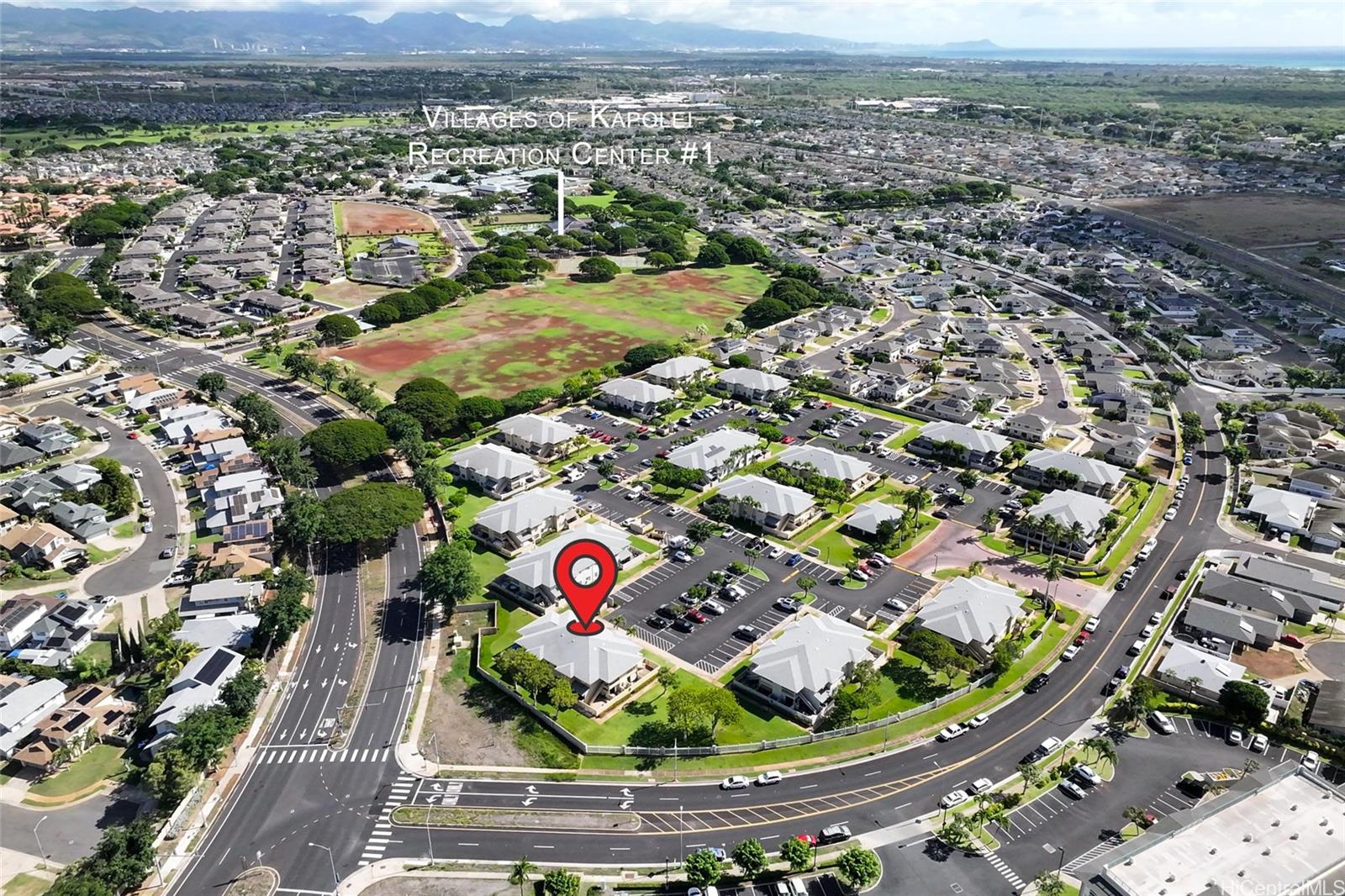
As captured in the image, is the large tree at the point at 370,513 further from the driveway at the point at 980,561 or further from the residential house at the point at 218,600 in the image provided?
the driveway at the point at 980,561

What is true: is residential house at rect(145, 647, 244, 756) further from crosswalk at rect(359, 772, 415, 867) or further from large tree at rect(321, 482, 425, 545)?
large tree at rect(321, 482, 425, 545)

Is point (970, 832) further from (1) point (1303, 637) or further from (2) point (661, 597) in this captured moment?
(1) point (1303, 637)

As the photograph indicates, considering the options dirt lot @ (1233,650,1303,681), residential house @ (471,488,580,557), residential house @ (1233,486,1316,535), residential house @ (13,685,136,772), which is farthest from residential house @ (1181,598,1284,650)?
residential house @ (13,685,136,772)

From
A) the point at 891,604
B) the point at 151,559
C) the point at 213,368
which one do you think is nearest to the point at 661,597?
the point at 891,604

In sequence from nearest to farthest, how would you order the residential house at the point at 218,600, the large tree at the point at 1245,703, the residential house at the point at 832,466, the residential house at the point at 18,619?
1. the large tree at the point at 1245,703
2. the residential house at the point at 18,619
3. the residential house at the point at 218,600
4. the residential house at the point at 832,466

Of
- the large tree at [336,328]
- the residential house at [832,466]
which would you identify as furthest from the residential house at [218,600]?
the large tree at [336,328]
